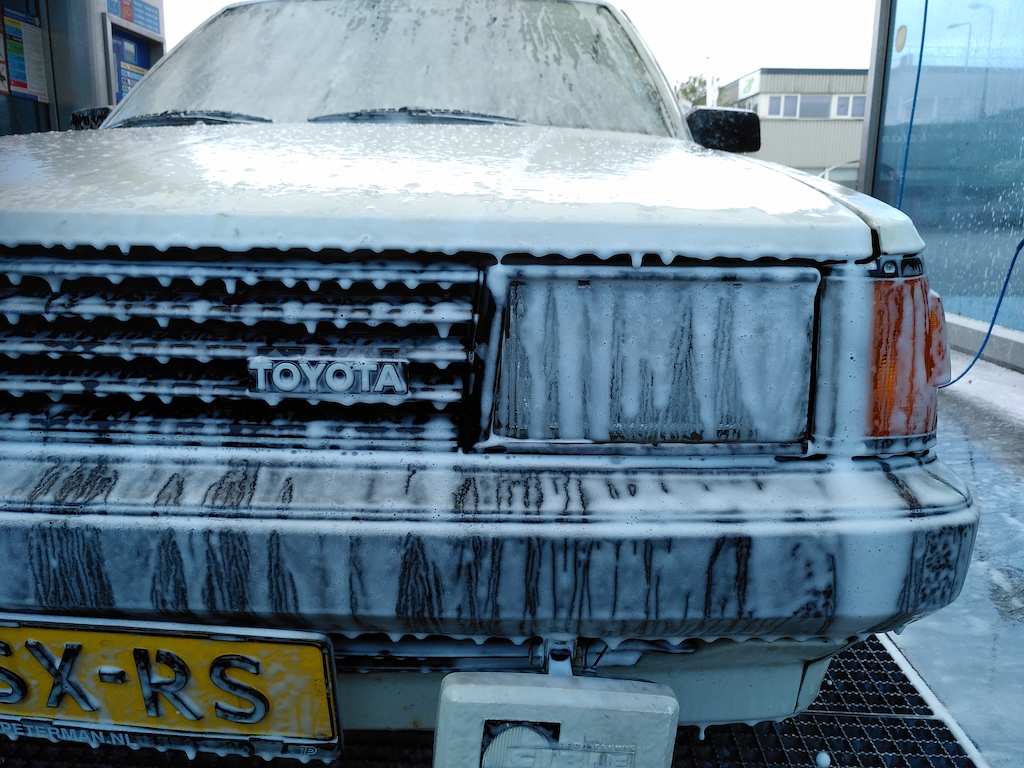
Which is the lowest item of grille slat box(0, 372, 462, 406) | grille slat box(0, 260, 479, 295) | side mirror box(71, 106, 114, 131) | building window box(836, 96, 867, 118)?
building window box(836, 96, 867, 118)

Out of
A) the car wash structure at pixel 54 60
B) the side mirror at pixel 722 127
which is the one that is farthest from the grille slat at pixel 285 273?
the car wash structure at pixel 54 60

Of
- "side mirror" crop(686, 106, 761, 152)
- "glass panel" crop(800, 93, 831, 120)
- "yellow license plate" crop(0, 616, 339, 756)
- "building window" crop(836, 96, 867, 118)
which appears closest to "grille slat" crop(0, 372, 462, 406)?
"yellow license plate" crop(0, 616, 339, 756)

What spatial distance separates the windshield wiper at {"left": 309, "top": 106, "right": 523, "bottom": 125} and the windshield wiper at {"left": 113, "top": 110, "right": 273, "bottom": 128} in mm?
187

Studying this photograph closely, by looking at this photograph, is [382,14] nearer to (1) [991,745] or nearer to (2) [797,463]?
(2) [797,463]

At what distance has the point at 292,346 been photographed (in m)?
1.12

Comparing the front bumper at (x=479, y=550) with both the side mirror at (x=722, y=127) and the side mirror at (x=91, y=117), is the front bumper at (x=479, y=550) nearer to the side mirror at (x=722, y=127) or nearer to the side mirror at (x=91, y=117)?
the side mirror at (x=722, y=127)

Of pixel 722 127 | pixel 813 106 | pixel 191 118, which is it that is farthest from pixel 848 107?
pixel 191 118

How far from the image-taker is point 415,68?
2197mm

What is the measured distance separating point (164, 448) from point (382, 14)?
5.39 ft

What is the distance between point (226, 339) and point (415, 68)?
132 centimetres

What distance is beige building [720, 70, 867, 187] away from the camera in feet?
120

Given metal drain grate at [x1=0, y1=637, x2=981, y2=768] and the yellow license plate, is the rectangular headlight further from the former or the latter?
metal drain grate at [x1=0, y1=637, x2=981, y2=768]

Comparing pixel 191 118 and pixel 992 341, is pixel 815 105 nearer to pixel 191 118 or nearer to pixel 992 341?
pixel 992 341

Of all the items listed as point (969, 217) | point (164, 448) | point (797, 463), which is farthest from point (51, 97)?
point (969, 217)
